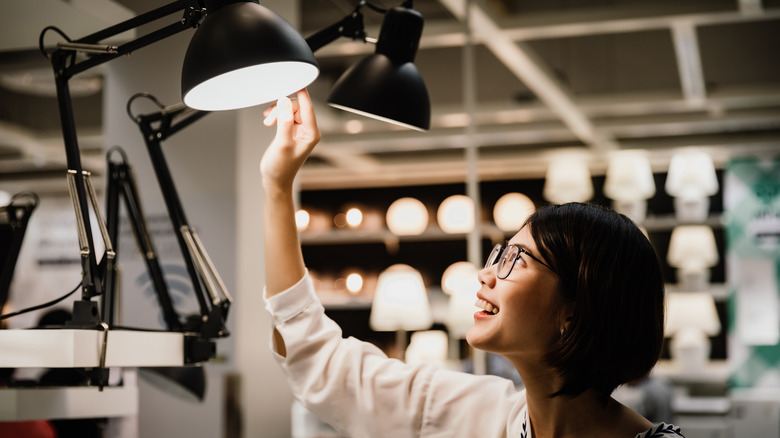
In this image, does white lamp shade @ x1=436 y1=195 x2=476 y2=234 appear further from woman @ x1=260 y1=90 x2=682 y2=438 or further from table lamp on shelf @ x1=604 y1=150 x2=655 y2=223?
woman @ x1=260 y1=90 x2=682 y2=438

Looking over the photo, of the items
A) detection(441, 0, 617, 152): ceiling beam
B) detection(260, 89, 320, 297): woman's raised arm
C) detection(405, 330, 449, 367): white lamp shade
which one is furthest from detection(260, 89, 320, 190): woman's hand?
detection(405, 330, 449, 367): white lamp shade

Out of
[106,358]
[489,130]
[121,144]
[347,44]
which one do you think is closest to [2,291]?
[106,358]

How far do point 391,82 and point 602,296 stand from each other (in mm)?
639

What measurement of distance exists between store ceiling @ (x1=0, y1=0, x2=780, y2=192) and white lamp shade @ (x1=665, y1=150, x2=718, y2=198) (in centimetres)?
50

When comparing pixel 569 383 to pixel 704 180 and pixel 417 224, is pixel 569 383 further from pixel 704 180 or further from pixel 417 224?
pixel 417 224

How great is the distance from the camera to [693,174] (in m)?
6.55

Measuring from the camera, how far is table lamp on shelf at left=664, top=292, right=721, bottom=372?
6938 millimetres

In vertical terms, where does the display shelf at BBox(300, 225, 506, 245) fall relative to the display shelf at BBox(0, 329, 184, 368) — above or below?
above

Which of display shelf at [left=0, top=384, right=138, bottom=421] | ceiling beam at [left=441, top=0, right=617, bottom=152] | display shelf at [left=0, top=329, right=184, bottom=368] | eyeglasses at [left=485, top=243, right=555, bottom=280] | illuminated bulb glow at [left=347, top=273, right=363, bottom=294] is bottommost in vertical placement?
illuminated bulb glow at [left=347, top=273, right=363, bottom=294]

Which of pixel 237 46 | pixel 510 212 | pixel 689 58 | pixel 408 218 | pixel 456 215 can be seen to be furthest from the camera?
pixel 408 218

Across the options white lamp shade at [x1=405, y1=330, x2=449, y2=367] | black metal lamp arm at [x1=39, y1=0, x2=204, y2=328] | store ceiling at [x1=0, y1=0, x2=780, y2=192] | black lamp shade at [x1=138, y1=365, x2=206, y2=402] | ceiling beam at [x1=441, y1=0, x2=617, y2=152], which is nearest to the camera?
black metal lamp arm at [x1=39, y1=0, x2=204, y2=328]

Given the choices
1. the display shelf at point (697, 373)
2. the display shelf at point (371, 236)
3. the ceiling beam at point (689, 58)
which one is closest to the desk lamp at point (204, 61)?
the ceiling beam at point (689, 58)

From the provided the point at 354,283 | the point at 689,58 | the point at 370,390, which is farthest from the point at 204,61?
the point at 354,283

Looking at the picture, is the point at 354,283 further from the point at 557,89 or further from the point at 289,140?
the point at 289,140
